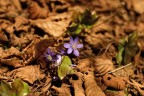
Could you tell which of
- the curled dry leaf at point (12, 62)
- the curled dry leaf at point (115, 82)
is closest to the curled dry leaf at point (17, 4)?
the curled dry leaf at point (12, 62)

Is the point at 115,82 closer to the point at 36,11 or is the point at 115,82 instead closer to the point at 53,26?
the point at 53,26

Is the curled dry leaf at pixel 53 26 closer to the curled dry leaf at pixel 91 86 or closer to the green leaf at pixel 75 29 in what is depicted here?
the green leaf at pixel 75 29

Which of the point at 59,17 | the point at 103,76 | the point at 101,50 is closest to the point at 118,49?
the point at 101,50

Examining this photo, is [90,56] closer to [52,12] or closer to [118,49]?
[118,49]

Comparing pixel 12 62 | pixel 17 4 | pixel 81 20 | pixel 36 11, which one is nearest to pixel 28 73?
pixel 12 62

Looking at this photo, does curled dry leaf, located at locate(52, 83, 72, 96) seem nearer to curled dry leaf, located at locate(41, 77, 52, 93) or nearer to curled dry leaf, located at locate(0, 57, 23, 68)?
curled dry leaf, located at locate(41, 77, 52, 93)

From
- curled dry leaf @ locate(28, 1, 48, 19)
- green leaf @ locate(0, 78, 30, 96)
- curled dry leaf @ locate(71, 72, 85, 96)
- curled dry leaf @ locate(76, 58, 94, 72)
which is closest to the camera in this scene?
green leaf @ locate(0, 78, 30, 96)

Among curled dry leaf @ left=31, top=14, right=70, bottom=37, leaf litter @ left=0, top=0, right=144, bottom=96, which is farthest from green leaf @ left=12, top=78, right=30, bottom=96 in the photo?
curled dry leaf @ left=31, top=14, right=70, bottom=37
